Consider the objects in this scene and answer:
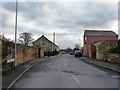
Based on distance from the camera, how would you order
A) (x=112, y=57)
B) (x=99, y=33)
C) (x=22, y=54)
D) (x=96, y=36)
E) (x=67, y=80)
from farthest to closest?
(x=99, y=33) < (x=96, y=36) < (x=112, y=57) < (x=22, y=54) < (x=67, y=80)

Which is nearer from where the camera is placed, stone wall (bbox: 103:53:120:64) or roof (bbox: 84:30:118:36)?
stone wall (bbox: 103:53:120:64)

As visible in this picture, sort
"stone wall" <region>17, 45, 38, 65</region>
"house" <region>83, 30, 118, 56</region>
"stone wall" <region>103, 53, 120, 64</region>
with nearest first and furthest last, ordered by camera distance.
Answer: "stone wall" <region>17, 45, 38, 65</region>, "stone wall" <region>103, 53, 120, 64</region>, "house" <region>83, 30, 118, 56</region>

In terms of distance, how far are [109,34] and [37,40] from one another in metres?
42.2

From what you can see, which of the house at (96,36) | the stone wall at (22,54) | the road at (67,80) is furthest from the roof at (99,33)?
the road at (67,80)

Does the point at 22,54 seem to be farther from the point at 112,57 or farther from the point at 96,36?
the point at 96,36

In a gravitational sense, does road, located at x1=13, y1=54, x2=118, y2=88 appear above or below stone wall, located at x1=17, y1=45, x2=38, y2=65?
below

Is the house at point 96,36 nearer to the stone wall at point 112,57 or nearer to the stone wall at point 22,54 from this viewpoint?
the stone wall at point 112,57

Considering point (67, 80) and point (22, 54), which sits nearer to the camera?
point (67, 80)

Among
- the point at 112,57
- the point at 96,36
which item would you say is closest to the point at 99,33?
the point at 96,36

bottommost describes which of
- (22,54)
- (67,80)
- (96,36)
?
(67,80)

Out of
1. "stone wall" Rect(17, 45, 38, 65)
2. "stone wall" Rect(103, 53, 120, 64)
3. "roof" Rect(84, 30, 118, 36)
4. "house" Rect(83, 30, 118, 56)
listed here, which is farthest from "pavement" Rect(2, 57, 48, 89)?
"roof" Rect(84, 30, 118, 36)

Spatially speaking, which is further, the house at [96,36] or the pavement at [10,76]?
the house at [96,36]

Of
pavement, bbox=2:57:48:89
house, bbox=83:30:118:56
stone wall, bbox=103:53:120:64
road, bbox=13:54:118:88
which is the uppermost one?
house, bbox=83:30:118:56

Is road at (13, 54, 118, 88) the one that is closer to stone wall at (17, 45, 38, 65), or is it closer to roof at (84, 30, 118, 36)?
stone wall at (17, 45, 38, 65)
